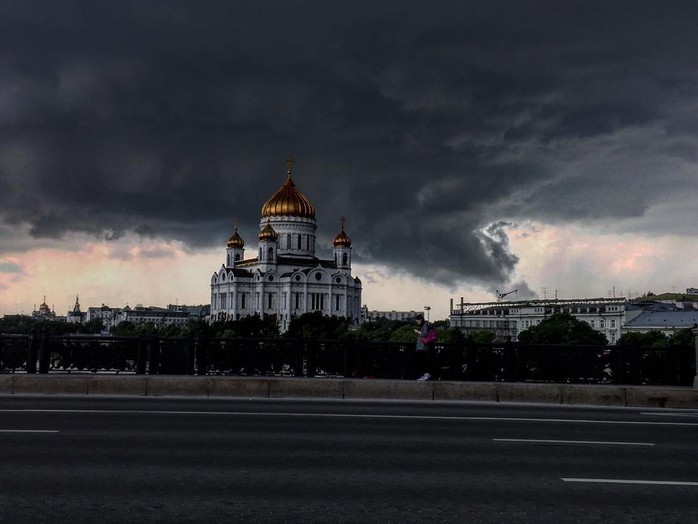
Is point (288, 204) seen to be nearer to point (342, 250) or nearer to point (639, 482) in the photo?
point (342, 250)

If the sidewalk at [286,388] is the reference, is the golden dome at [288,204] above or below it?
above

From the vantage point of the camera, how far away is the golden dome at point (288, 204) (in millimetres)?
152750

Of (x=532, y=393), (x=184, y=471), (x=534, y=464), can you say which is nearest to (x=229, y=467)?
(x=184, y=471)

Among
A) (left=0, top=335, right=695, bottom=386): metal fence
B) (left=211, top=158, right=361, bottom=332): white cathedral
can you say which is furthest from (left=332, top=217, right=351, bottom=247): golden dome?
(left=0, top=335, right=695, bottom=386): metal fence

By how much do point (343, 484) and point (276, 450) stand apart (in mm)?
2244

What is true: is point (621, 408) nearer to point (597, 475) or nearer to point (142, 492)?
point (597, 475)

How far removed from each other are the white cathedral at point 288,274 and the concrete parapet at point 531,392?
427ft

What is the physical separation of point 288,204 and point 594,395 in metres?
137

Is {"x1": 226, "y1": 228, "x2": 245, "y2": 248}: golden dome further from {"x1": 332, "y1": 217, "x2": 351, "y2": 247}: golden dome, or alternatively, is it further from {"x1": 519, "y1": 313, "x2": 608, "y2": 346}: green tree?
{"x1": 519, "y1": 313, "x2": 608, "y2": 346}: green tree

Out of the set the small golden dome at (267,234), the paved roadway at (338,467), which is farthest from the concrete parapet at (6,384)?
the small golden dome at (267,234)

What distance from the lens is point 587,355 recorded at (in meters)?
19.8

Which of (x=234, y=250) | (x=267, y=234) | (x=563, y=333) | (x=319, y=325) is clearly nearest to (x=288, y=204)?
(x=267, y=234)

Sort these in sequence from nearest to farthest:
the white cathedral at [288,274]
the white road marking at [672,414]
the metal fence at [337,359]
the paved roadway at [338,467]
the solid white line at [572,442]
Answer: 1. the paved roadway at [338,467]
2. the solid white line at [572,442]
3. the white road marking at [672,414]
4. the metal fence at [337,359]
5. the white cathedral at [288,274]

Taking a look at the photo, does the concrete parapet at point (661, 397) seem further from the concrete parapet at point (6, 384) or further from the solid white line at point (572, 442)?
the concrete parapet at point (6, 384)
